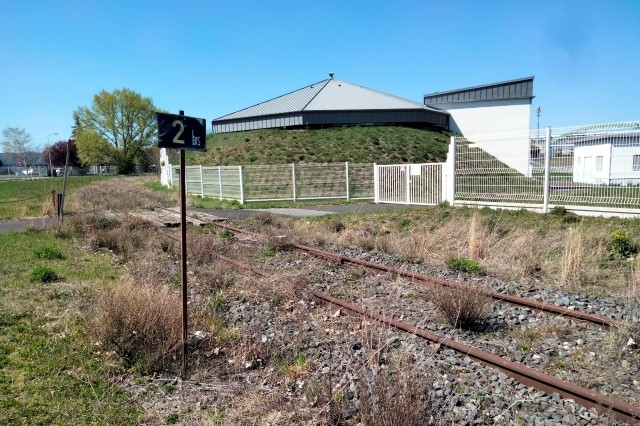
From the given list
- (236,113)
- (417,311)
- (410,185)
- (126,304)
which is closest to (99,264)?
(126,304)

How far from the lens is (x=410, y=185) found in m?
22.0

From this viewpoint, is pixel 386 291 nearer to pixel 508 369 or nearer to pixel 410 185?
pixel 508 369

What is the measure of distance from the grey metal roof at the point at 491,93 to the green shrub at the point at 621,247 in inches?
1827

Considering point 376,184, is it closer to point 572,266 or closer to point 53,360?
point 572,266

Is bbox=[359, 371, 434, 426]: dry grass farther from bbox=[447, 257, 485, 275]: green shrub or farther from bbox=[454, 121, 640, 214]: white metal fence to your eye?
bbox=[454, 121, 640, 214]: white metal fence

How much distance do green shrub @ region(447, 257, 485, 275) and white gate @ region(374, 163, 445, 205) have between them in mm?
10814

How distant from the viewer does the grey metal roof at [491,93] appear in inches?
1993

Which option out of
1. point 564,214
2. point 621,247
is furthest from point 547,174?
point 621,247

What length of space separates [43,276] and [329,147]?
1289 inches

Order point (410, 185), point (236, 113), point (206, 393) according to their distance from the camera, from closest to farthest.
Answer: point (206, 393) → point (410, 185) → point (236, 113)

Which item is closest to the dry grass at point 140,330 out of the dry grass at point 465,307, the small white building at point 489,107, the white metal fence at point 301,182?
the dry grass at point 465,307

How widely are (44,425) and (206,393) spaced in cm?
124

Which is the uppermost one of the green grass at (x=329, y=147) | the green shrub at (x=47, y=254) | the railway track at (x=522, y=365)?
the green grass at (x=329, y=147)

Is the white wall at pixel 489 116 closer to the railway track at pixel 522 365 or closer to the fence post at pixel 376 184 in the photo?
the fence post at pixel 376 184
